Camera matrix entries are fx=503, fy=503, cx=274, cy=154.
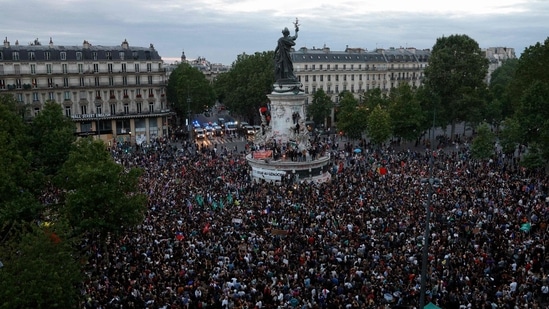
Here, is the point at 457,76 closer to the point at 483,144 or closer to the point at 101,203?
the point at 483,144

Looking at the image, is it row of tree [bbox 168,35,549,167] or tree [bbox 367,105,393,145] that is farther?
tree [bbox 367,105,393,145]

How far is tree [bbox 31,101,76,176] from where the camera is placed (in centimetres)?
3484

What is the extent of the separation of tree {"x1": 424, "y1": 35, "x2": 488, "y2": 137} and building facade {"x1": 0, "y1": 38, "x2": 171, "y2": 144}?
41005 mm

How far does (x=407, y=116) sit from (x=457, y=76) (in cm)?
1025

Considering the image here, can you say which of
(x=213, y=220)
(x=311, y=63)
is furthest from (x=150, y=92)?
(x=213, y=220)

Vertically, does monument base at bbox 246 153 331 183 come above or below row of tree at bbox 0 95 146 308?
below

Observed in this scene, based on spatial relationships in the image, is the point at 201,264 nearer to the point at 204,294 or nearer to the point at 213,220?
the point at 204,294

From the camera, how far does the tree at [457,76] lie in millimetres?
69188

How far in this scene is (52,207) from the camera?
31.0 meters

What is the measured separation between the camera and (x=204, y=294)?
71.2ft

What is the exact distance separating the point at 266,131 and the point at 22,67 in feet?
127

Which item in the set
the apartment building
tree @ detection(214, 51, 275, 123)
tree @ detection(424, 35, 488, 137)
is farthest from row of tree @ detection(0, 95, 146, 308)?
the apartment building

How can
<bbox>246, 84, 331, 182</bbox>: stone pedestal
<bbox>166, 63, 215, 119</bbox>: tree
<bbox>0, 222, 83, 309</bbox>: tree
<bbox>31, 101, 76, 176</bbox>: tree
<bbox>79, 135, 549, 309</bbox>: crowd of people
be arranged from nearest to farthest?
1. <bbox>0, 222, 83, 309</bbox>: tree
2. <bbox>79, 135, 549, 309</bbox>: crowd of people
3. <bbox>31, 101, 76, 176</bbox>: tree
4. <bbox>246, 84, 331, 182</bbox>: stone pedestal
5. <bbox>166, 63, 215, 119</bbox>: tree

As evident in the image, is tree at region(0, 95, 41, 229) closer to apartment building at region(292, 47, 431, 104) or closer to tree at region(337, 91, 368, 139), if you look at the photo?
tree at region(337, 91, 368, 139)
